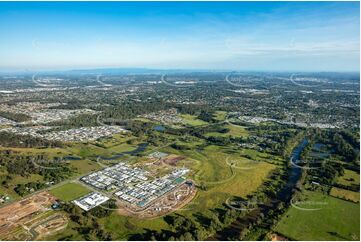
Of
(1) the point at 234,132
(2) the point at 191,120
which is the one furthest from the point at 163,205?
(2) the point at 191,120

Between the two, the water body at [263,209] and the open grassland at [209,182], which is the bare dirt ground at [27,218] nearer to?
the open grassland at [209,182]

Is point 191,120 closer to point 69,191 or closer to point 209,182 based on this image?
point 209,182

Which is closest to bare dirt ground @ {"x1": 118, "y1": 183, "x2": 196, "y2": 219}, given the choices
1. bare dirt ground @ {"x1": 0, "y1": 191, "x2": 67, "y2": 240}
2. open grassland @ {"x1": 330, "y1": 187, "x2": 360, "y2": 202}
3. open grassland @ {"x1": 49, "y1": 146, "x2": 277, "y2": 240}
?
open grassland @ {"x1": 49, "y1": 146, "x2": 277, "y2": 240}

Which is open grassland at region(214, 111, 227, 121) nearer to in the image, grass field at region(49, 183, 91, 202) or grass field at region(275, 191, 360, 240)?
grass field at region(275, 191, 360, 240)

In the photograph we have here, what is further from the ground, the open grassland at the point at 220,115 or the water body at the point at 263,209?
the open grassland at the point at 220,115

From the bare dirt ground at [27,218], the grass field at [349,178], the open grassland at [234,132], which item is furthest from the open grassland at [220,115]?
the bare dirt ground at [27,218]
